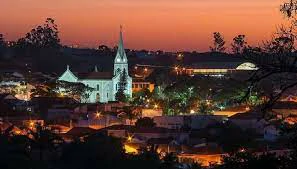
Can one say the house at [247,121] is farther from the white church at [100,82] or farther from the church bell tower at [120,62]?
the church bell tower at [120,62]

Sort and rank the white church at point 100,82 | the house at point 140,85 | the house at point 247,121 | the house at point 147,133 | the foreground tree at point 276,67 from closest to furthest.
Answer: the foreground tree at point 276,67
the house at point 147,133
the house at point 247,121
the white church at point 100,82
the house at point 140,85

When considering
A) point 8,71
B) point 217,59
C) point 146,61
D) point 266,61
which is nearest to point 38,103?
point 8,71

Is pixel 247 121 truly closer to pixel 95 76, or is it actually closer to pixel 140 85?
pixel 140 85

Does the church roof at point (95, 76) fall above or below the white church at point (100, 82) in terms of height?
above

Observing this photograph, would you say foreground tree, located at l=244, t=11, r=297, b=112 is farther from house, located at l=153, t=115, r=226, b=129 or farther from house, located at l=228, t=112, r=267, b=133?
house, located at l=153, t=115, r=226, b=129

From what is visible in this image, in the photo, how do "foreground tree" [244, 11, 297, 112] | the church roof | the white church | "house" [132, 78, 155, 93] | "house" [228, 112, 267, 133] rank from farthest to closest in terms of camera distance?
the church roof, "house" [132, 78, 155, 93], the white church, "house" [228, 112, 267, 133], "foreground tree" [244, 11, 297, 112]

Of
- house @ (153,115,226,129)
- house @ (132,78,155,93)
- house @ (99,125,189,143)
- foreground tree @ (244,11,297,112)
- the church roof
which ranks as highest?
the church roof

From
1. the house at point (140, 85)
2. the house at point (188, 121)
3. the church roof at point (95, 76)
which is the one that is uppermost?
the church roof at point (95, 76)

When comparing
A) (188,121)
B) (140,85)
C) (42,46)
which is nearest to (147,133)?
(188,121)

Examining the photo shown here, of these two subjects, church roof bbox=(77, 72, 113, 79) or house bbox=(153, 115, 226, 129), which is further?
church roof bbox=(77, 72, 113, 79)

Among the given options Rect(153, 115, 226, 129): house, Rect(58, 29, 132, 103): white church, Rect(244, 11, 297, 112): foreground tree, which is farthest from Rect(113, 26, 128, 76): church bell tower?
Rect(244, 11, 297, 112): foreground tree

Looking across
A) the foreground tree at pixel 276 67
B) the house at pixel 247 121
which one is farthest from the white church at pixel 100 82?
the foreground tree at pixel 276 67
